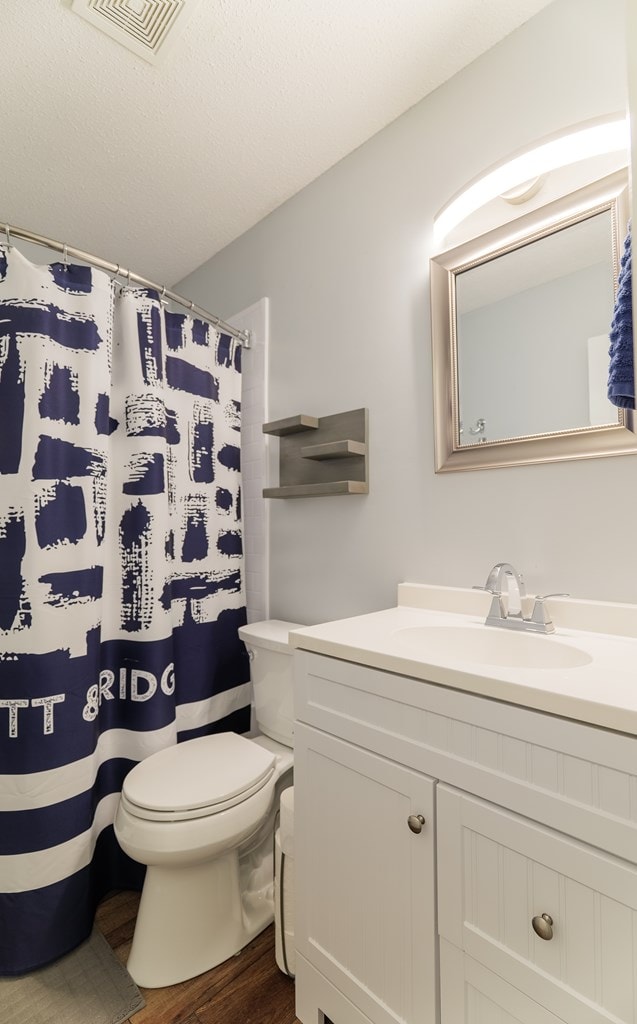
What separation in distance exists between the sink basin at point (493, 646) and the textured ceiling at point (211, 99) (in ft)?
5.19

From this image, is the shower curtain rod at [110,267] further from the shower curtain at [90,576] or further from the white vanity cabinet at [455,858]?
the white vanity cabinet at [455,858]

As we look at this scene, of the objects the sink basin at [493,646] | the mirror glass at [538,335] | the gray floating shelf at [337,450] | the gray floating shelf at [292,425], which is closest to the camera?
the sink basin at [493,646]

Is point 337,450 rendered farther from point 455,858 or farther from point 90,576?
point 455,858

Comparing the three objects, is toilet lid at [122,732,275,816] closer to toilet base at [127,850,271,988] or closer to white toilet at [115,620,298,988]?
white toilet at [115,620,298,988]

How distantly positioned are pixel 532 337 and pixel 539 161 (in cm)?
41

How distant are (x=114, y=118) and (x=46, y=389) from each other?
926mm

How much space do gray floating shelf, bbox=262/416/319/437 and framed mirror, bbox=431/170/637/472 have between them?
1.62ft

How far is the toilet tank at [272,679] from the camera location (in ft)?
5.42

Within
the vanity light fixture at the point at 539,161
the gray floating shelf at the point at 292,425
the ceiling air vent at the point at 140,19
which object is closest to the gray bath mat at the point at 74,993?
the gray floating shelf at the point at 292,425

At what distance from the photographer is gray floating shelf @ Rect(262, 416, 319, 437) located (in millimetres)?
1770

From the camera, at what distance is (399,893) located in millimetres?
962

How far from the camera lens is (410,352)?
1.55 meters

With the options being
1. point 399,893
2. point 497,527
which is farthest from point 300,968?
point 497,527

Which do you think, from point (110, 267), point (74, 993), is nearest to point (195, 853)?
point (74, 993)
